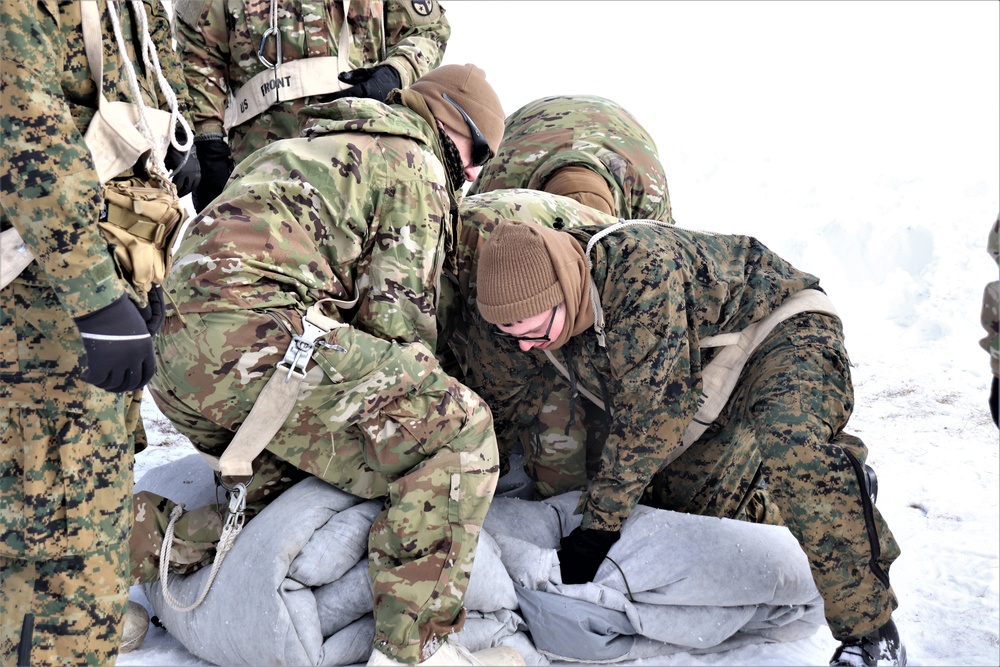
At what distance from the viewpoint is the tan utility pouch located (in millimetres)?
1727

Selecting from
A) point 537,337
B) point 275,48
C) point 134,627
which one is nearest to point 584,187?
point 537,337

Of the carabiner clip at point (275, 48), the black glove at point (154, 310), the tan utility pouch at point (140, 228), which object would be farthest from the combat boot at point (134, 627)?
the carabiner clip at point (275, 48)

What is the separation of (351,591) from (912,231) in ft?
17.5

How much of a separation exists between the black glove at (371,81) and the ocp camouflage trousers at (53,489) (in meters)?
1.53

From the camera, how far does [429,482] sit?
2205 millimetres

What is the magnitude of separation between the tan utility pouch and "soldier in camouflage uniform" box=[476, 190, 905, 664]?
93cm

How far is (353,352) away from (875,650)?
1569 millimetres

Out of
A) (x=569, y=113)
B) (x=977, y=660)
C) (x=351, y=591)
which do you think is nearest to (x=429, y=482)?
(x=351, y=591)

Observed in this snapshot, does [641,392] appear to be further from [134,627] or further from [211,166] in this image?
[211,166]

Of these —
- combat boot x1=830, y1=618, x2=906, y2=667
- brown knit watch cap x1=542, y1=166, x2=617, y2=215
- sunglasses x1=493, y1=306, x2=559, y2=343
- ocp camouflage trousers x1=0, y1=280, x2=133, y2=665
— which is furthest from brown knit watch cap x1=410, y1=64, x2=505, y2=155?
combat boot x1=830, y1=618, x2=906, y2=667

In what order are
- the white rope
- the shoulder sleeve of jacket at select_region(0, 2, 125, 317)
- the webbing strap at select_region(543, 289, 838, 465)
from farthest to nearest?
the webbing strap at select_region(543, 289, 838, 465)
the white rope
the shoulder sleeve of jacket at select_region(0, 2, 125, 317)

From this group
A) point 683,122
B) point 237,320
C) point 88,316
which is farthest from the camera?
point 683,122

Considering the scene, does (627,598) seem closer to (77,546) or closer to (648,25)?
(77,546)

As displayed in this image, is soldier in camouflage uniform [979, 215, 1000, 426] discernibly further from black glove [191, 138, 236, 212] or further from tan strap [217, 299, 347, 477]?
black glove [191, 138, 236, 212]
